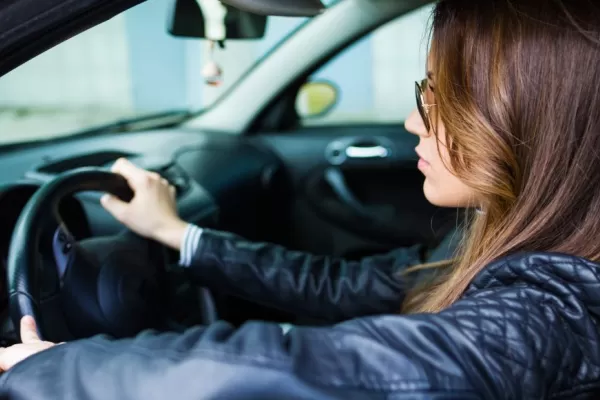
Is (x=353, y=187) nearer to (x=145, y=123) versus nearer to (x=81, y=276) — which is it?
(x=145, y=123)

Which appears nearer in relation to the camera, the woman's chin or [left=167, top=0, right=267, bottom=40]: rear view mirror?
the woman's chin

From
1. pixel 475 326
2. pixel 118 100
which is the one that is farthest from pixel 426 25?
pixel 118 100

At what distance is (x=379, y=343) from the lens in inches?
31.3

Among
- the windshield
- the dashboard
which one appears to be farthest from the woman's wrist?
the windshield

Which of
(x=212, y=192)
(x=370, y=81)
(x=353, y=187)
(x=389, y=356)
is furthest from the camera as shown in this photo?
(x=370, y=81)

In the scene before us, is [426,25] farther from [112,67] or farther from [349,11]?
[112,67]

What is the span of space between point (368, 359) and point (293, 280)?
30.1 inches

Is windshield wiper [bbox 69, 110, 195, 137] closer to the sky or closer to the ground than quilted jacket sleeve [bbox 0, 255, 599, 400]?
closer to the sky

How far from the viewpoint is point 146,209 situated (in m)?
1.44

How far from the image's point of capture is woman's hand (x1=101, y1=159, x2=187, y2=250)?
1.43 m

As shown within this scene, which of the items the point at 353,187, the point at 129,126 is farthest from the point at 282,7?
the point at 353,187

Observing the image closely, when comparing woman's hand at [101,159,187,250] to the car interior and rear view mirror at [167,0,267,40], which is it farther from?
rear view mirror at [167,0,267,40]

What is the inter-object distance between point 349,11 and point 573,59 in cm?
124

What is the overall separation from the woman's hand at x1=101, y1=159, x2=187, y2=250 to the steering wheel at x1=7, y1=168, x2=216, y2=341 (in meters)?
0.02
